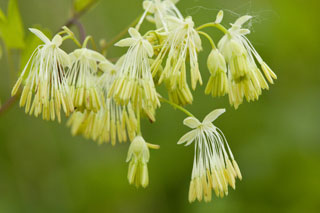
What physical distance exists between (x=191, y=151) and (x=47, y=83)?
2209mm

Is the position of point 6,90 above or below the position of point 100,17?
below

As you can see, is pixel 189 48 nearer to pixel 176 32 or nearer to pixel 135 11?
pixel 176 32

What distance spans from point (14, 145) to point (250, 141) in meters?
2.21

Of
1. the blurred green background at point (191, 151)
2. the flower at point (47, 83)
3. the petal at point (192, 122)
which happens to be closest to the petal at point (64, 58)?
the flower at point (47, 83)

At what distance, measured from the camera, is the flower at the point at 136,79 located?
2219mm

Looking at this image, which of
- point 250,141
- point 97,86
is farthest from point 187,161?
point 97,86

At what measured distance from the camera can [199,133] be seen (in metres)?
2.48

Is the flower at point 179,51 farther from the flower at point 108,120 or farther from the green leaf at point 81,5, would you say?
the green leaf at point 81,5

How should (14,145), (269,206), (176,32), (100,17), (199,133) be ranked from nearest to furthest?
(176,32), (199,133), (269,206), (14,145), (100,17)

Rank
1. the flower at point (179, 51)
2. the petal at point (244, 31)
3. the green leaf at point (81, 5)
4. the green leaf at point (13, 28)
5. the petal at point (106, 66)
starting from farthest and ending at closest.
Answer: the green leaf at point (81, 5), the green leaf at point (13, 28), the petal at point (106, 66), the petal at point (244, 31), the flower at point (179, 51)

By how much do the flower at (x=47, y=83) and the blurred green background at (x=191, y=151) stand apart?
1720mm

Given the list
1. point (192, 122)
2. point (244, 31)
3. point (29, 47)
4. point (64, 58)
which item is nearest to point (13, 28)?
point (29, 47)

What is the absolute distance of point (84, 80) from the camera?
2.37 meters

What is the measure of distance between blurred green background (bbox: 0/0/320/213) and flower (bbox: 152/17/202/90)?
1.52 metres
